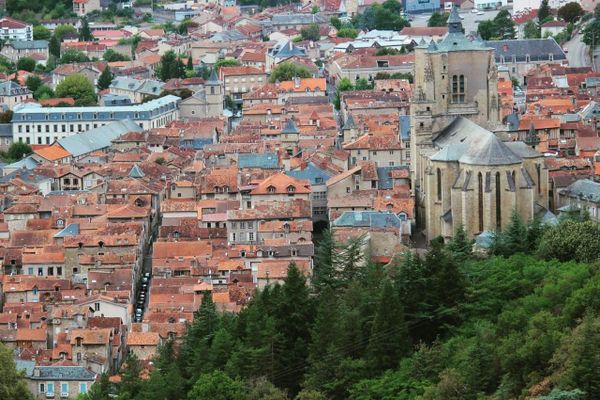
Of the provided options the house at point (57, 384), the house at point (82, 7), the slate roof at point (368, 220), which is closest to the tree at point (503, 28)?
the house at point (82, 7)

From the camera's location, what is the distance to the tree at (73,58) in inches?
6196

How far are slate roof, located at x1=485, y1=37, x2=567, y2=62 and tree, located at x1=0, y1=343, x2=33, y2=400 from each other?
7584 cm

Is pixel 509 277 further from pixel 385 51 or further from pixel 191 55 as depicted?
pixel 191 55

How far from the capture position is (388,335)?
59.1 metres

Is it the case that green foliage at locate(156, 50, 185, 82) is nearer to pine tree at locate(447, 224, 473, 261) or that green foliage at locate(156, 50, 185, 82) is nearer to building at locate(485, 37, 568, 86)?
building at locate(485, 37, 568, 86)

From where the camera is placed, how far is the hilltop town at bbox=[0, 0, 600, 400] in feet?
192

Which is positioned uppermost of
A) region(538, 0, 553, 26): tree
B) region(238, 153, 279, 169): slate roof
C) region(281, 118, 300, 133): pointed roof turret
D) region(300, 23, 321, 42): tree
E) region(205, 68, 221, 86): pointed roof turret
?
region(238, 153, 279, 169): slate roof

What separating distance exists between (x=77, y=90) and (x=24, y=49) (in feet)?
93.4

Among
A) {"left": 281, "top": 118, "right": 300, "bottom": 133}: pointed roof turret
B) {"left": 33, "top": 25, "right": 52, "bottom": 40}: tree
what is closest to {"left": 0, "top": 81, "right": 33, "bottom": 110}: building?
{"left": 281, "top": 118, "right": 300, "bottom": 133}: pointed roof turret

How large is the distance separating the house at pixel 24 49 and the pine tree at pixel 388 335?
106039 millimetres

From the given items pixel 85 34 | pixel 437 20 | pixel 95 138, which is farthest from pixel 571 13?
pixel 95 138

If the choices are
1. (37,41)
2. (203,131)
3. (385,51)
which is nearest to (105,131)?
(203,131)

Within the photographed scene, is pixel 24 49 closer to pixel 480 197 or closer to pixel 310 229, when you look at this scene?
pixel 310 229

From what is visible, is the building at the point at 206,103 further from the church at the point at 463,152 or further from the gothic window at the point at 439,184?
the gothic window at the point at 439,184
